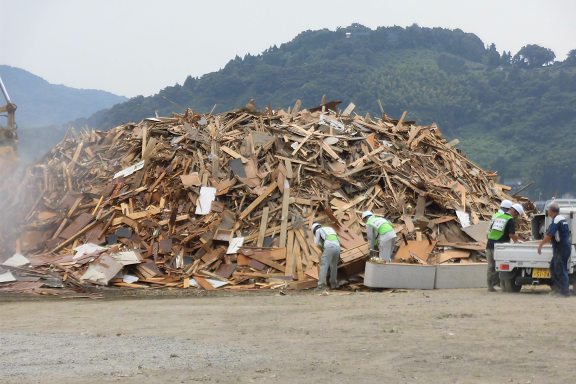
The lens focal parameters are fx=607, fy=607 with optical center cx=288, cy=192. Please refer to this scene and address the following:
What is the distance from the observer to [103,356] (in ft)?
20.0

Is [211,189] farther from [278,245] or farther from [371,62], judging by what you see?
[371,62]

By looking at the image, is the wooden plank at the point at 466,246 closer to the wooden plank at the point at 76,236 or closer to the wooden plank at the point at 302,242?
the wooden plank at the point at 302,242

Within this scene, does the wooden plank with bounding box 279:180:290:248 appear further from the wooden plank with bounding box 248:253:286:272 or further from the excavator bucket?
the excavator bucket

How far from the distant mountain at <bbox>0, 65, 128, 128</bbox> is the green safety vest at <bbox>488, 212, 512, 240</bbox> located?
87.6 metres

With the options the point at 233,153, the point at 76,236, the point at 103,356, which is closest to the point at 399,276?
the point at 233,153

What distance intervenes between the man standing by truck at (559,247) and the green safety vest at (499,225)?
3.46 ft

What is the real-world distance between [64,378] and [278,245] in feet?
28.7

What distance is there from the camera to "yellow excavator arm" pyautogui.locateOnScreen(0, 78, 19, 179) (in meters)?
17.2

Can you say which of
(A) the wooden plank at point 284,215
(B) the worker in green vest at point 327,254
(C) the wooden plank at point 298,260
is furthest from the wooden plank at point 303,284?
(A) the wooden plank at point 284,215

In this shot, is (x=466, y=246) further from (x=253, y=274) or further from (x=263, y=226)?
(x=253, y=274)

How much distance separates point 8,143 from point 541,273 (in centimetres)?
1472

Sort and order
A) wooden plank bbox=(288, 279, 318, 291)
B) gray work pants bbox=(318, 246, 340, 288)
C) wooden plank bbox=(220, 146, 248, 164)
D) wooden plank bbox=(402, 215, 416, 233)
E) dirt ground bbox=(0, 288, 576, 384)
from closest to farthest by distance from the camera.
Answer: dirt ground bbox=(0, 288, 576, 384)
gray work pants bbox=(318, 246, 340, 288)
wooden plank bbox=(288, 279, 318, 291)
wooden plank bbox=(402, 215, 416, 233)
wooden plank bbox=(220, 146, 248, 164)

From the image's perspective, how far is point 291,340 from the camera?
694cm

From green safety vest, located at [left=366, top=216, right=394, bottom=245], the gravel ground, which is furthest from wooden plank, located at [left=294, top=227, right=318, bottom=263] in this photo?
the gravel ground
